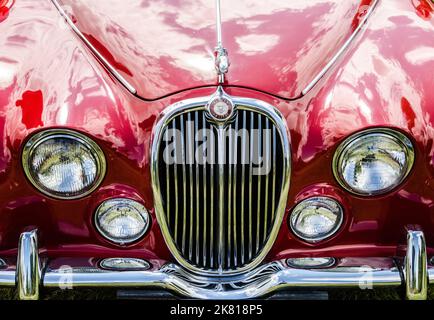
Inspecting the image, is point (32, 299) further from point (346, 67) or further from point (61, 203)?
point (346, 67)

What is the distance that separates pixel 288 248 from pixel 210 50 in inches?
34.0

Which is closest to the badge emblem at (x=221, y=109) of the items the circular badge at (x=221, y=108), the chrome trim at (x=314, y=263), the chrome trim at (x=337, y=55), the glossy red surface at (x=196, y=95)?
the circular badge at (x=221, y=108)

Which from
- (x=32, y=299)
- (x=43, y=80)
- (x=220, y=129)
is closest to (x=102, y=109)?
(x=43, y=80)

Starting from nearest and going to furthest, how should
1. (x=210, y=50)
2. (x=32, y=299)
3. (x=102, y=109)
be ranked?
(x=32, y=299) → (x=102, y=109) → (x=210, y=50)

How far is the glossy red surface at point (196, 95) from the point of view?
281cm

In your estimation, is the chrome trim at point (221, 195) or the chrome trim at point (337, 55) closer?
the chrome trim at point (221, 195)

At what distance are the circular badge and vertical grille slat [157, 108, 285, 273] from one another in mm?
39

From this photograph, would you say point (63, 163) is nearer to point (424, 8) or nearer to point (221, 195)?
point (221, 195)

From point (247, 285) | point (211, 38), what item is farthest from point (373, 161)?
point (211, 38)

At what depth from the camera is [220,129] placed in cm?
277

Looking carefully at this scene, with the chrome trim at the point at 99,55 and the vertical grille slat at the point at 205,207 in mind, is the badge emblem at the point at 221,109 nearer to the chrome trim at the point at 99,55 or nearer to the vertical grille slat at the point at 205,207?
the vertical grille slat at the point at 205,207

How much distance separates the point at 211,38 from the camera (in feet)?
10.3

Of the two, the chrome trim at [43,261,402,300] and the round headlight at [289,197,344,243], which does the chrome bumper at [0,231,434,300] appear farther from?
the round headlight at [289,197,344,243]

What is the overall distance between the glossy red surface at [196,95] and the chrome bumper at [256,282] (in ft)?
0.51
